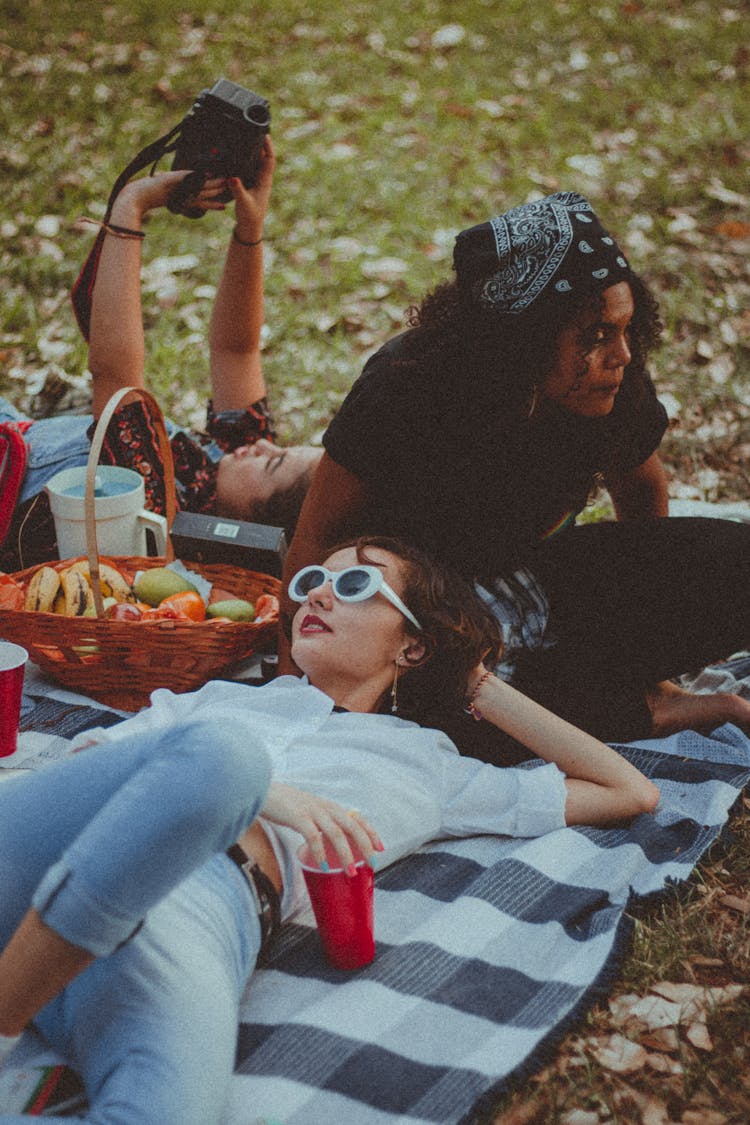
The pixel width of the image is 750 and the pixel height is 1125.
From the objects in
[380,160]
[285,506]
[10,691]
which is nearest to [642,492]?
[285,506]

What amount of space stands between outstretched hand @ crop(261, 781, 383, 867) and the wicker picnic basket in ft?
3.33

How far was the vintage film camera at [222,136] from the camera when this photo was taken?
10.8 ft

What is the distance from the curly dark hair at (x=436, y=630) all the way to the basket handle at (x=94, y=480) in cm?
62

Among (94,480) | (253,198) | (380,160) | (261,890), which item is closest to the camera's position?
(261,890)

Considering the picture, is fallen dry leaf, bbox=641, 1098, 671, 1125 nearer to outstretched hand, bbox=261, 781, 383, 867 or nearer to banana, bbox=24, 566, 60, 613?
outstretched hand, bbox=261, 781, 383, 867

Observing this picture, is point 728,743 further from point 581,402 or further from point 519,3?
point 519,3

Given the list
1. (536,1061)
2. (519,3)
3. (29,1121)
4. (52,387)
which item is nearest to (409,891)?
(536,1061)

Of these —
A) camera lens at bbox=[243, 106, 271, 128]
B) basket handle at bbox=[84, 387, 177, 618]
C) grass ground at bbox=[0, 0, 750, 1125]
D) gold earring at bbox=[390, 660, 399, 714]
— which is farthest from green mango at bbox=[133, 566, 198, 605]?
grass ground at bbox=[0, 0, 750, 1125]

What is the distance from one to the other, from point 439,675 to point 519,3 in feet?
25.3

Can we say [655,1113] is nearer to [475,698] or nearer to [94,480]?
[475,698]

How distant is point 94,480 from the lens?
9.05 ft

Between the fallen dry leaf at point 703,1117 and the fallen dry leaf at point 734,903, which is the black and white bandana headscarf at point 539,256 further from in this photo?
the fallen dry leaf at point 703,1117

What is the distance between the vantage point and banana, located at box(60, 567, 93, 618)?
292 centimetres

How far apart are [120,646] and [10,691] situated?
1.00 feet
